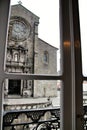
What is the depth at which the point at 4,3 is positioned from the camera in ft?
3.37

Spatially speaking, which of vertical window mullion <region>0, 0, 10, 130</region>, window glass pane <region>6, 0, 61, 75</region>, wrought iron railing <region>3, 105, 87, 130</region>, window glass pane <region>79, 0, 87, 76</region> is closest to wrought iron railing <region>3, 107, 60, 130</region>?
wrought iron railing <region>3, 105, 87, 130</region>

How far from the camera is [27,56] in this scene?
1163 millimetres

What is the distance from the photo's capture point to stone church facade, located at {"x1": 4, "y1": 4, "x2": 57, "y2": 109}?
1.08 metres

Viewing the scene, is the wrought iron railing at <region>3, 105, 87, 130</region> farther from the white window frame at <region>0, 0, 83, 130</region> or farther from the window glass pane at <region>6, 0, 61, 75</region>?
the window glass pane at <region>6, 0, 61, 75</region>

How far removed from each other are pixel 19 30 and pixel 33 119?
739mm

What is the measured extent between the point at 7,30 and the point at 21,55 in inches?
9.1

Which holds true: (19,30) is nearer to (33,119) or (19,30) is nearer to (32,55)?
(32,55)

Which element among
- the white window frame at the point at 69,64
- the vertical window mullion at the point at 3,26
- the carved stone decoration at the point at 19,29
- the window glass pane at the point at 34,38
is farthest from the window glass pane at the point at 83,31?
the vertical window mullion at the point at 3,26

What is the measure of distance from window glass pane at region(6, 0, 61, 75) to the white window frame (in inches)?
2.6

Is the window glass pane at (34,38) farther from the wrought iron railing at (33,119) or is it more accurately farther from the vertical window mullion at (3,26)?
the wrought iron railing at (33,119)

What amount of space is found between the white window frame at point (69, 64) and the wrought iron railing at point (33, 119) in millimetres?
122

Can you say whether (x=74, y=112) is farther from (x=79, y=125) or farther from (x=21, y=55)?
(x=21, y=55)

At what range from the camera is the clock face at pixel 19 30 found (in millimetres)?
1102

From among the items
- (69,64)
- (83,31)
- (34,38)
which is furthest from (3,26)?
(83,31)
